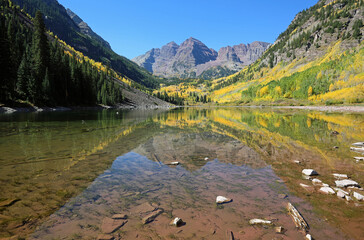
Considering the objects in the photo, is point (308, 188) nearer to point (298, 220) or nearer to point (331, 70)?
point (298, 220)

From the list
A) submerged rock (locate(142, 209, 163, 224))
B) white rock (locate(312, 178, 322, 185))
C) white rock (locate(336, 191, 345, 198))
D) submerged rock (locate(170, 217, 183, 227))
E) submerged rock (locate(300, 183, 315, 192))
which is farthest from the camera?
white rock (locate(312, 178, 322, 185))

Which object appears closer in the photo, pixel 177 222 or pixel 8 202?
pixel 177 222

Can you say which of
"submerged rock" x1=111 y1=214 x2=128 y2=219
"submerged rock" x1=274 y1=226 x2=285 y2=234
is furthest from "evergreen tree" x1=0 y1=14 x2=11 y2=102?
"submerged rock" x1=274 y1=226 x2=285 y2=234

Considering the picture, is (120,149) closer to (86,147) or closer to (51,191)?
(86,147)

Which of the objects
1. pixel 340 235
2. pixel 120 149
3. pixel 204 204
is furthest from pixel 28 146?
pixel 340 235

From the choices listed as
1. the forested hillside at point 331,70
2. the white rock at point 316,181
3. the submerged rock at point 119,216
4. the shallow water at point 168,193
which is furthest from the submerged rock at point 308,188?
the forested hillside at point 331,70

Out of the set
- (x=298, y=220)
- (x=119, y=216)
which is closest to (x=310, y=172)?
(x=298, y=220)

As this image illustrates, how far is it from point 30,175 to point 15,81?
2914 inches

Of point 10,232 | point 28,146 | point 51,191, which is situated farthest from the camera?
point 28,146

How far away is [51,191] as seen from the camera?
7.49 metres

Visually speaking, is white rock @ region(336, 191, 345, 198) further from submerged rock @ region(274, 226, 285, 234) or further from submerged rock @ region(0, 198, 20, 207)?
submerged rock @ region(0, 198, 20, 207)

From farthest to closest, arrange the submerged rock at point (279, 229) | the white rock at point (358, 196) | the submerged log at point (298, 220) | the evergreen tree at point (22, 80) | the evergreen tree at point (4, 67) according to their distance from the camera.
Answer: the evergreen tree at point (22, 80), the evergreen tree at point (4, 67), the white rock at point (358, 196), the submerged log at point (298, 220), the submerged rock at point (279, 229)

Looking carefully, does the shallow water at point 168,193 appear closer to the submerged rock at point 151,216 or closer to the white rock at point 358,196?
the submerged rock at point 151,216

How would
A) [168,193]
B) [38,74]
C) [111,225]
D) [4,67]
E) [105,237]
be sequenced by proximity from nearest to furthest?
[105,237] → [111,225] → [168,193] → [4,67] → [38,74]
